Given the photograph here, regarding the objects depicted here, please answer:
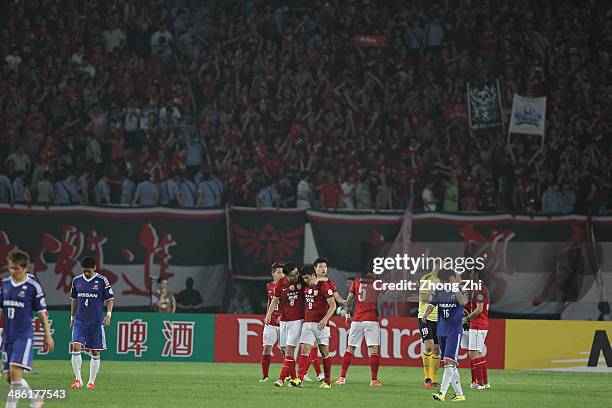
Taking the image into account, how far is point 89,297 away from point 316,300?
4337 mm

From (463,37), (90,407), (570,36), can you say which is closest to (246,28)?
(463,37)

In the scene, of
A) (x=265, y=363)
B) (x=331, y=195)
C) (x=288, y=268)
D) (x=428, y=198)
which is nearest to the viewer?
(x=288, y=268)

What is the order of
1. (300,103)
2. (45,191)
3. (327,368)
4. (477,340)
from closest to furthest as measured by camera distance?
(327,368)
(477,340)
(45,191)
(300,103)

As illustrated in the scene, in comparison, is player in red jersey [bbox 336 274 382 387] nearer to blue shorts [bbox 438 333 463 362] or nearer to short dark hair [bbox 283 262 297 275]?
short dark hair [bbox 283 262 297 275]

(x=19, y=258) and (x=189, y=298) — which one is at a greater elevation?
(x=19, y=258)

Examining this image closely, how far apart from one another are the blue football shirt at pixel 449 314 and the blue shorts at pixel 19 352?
776 centimetres

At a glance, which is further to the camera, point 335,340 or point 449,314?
point 335,340

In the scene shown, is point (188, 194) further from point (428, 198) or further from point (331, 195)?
point (428, 198)

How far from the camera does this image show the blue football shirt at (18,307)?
15.8 metres

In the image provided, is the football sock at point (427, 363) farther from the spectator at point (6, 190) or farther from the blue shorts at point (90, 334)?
the spectator at point (6, 190)

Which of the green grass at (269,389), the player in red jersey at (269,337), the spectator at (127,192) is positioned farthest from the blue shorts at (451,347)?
the spectator at (127,192)

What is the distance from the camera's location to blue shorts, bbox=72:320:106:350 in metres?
22.5

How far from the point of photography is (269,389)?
22469mm

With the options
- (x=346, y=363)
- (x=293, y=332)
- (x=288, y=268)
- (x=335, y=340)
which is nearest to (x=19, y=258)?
(x=288, y=268)
